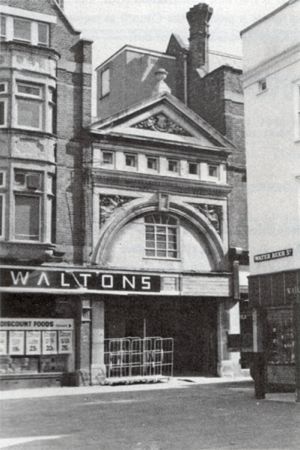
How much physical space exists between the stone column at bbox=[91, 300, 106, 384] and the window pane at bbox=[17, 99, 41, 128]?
6625 mm

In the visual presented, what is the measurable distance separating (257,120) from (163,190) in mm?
5269

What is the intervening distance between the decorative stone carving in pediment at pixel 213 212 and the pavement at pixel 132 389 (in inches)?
233

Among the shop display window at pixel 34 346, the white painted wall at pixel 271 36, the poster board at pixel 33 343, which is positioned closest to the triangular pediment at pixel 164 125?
the white painted wall at pixel 271 36

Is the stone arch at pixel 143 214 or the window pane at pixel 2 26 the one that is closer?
the window pane at pixel 2 26

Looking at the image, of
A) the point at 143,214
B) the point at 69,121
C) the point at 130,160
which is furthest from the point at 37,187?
the point at 143,214

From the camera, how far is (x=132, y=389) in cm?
2131

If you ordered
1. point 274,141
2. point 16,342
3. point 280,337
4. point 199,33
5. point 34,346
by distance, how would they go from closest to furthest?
1. point 280,337
2. point 274,141
3. point 16,342
4. point 34,346
5. point 199,33

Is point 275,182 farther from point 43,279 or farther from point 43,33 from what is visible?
point 43,33

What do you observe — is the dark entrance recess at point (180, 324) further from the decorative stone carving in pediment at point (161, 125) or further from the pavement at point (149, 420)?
the decorative stone carving in pediment at point (161, 125)

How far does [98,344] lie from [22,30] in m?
11.4

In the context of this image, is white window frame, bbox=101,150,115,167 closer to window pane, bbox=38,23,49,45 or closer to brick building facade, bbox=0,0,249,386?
brick building facade, bbox=0,0,249,386

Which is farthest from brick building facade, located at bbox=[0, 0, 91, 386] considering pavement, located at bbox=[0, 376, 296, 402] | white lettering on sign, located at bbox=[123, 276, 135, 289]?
white lettering on sign, located at bbox=[123, 276, 135, 289]

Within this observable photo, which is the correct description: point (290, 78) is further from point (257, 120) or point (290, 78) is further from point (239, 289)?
point (239, 289)

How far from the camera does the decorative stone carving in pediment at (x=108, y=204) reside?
23.9 metres
